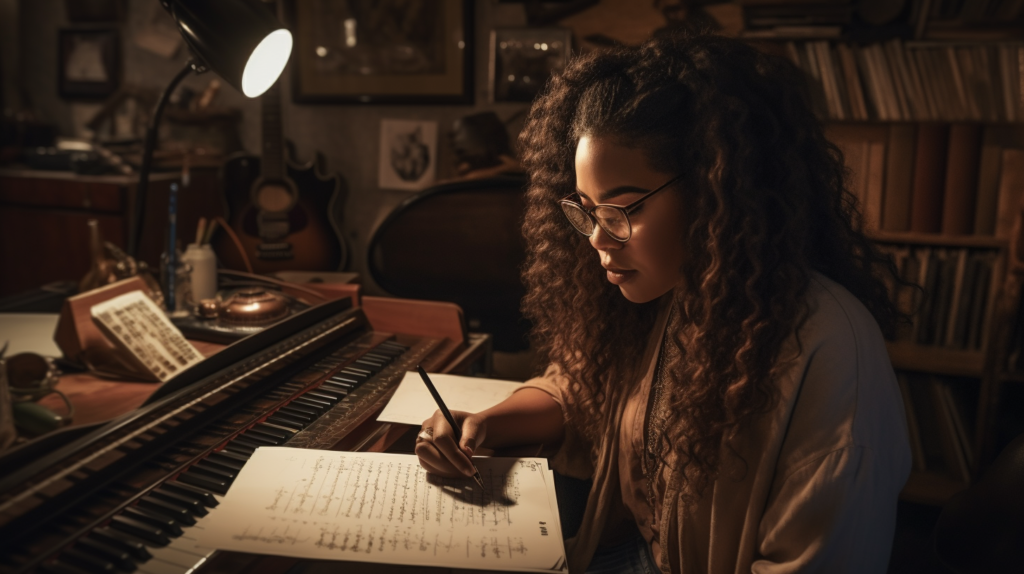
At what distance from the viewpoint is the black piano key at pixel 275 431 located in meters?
1.07

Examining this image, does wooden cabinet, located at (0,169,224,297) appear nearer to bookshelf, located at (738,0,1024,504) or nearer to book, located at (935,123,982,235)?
bookshelf, located at (738,0,1024,504)

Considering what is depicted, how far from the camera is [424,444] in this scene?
100 cm

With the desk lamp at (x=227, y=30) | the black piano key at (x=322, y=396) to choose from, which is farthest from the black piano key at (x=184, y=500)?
the desk lamp at (x=227, y=30)

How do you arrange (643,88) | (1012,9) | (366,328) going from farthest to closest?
(1012,9)
(366,328)
(643,88)

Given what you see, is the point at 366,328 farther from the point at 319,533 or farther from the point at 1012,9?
the point at 1012,9

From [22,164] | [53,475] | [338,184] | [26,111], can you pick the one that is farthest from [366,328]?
[26,111]

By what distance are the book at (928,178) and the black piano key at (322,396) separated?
1.98 metres

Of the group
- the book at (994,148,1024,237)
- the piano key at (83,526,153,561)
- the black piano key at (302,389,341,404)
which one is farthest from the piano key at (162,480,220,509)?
the book at (994,148,1024,237)

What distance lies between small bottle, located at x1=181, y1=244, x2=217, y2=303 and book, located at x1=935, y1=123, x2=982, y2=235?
2.16 m

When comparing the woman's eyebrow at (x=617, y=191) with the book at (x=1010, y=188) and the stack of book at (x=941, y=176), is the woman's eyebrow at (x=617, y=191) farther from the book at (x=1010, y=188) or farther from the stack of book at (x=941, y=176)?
the book at (x=1010, y=188)

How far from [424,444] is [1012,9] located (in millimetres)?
2220

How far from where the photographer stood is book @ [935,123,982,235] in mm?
2258

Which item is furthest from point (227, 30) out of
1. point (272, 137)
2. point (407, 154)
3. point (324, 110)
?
point (324, 110)

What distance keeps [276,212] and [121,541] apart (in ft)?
7.27
